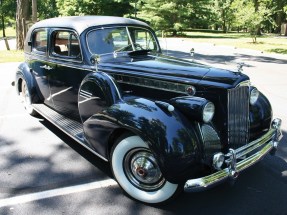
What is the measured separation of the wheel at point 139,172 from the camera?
3.26 metres

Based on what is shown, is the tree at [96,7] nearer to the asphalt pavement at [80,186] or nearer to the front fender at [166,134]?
the asphalt pavement at [80,186]

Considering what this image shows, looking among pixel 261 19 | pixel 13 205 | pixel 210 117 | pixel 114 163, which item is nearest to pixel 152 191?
pixel 114 163

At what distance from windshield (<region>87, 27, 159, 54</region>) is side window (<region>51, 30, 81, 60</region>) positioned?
0.79 ft

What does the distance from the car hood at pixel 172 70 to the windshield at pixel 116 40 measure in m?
0.23

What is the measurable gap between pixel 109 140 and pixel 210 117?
43.4 inches

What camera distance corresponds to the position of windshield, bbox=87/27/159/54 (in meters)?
4.54

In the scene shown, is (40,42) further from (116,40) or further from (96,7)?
(96,7)

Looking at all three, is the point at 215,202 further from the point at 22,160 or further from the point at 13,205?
the point at 22,160

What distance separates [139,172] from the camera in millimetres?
3375

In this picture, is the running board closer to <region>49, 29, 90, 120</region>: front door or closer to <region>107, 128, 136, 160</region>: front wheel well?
<region>49, 29, 90, 120</region>: front door

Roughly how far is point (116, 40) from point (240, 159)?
2409 mm

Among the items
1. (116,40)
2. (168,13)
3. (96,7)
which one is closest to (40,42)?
(116,40)


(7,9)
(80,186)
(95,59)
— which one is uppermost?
(7,9)

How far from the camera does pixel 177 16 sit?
1246 inches
